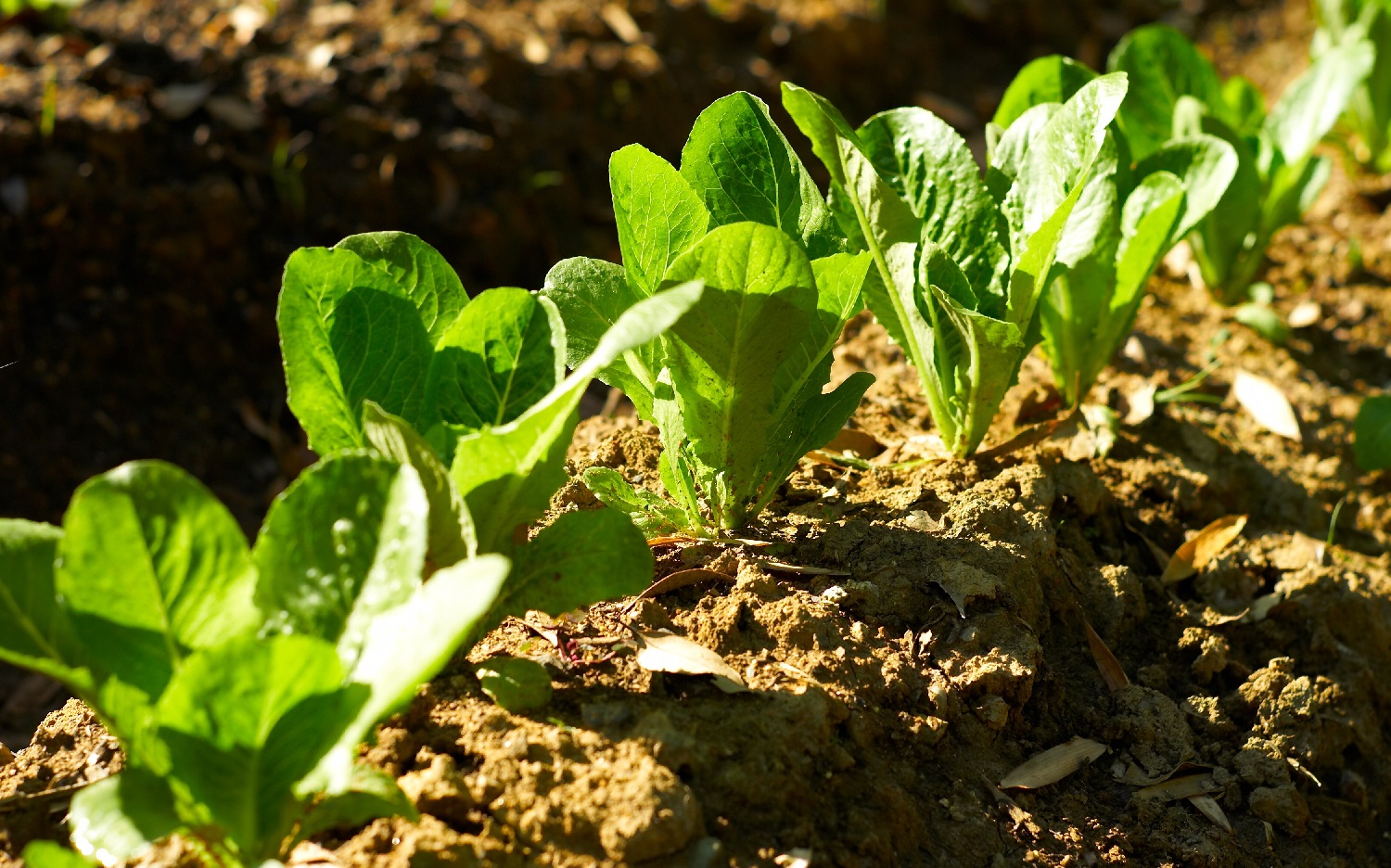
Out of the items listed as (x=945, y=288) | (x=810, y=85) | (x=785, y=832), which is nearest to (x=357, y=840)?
(x=785, y=832)

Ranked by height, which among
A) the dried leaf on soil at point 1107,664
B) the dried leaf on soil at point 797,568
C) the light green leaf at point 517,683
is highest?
the light green leaf at point 517,683

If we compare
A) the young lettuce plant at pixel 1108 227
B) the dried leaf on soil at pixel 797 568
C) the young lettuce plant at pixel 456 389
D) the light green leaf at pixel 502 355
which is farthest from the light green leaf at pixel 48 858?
the young lettuce plant at pixel 1108 227

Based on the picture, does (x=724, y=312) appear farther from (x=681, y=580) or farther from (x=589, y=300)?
(x=681, y=580)

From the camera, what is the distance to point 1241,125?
9.28 ft

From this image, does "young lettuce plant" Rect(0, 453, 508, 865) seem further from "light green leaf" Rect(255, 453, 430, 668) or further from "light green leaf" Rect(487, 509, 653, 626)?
"light green leaf" Rect(487, 509, 653, 626)

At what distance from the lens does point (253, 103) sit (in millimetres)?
3523

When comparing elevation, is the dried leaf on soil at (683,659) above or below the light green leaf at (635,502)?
below

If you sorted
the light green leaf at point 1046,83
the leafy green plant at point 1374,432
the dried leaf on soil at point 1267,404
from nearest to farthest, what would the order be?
the light green leaf at point 1046,83, the leafy green plant at point 1374,432, the dried leaf on soil at point 1267,404

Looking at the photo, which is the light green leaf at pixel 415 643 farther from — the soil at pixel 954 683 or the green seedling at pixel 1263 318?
the green seedling at pixel 1263 318

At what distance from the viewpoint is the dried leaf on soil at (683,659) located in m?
1.38

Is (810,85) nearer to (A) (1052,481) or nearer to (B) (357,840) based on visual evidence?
(A) (1052,481)

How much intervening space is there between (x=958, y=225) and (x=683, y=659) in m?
0.84

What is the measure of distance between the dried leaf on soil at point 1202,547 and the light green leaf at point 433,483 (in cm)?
125

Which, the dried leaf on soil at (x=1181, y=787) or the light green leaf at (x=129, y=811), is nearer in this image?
the light green leaf at (x=129, y=811)
